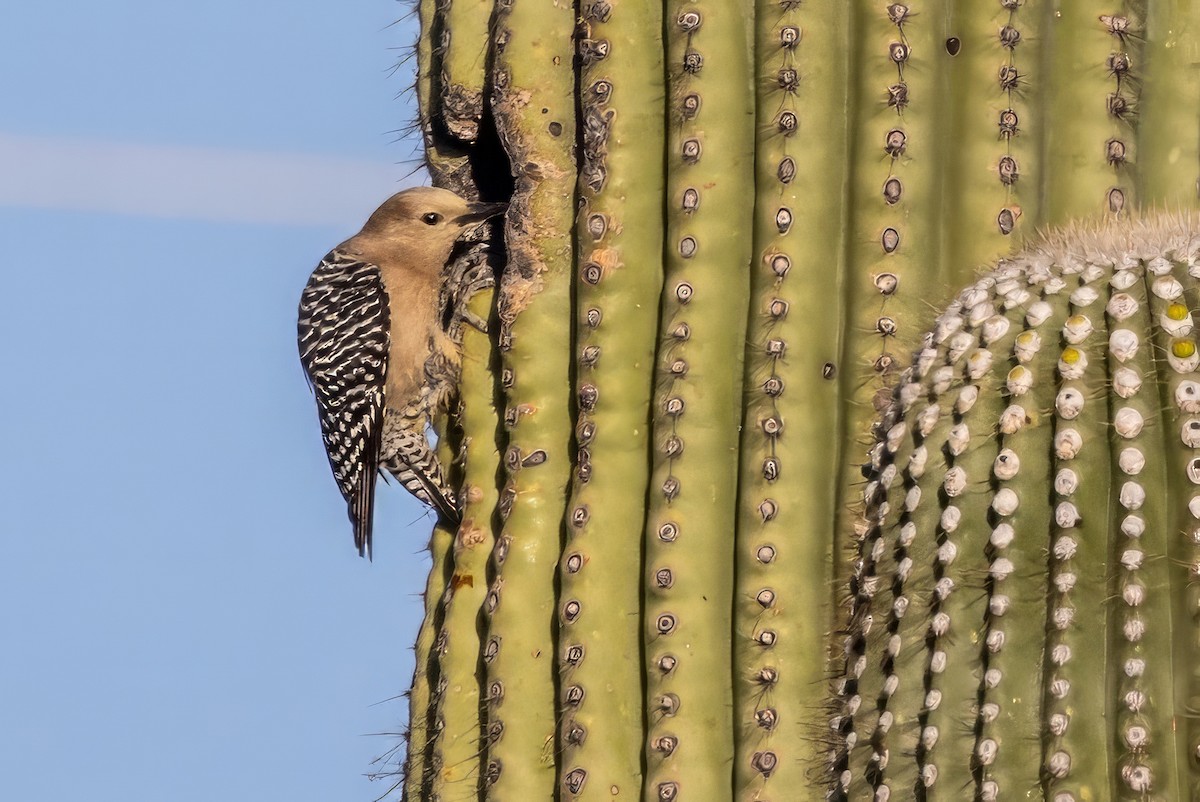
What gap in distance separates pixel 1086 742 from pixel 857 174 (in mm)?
1338

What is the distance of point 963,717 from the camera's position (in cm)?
233

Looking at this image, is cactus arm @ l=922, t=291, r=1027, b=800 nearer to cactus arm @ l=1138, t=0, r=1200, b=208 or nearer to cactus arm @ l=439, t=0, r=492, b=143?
cactus arm @ l=1138, t=0, r=1200, b=208

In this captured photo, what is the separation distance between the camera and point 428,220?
15.9 feet

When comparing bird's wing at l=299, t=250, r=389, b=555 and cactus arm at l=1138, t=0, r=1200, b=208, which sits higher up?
cactus arm at l=1138, t=0, r=1200, b=208

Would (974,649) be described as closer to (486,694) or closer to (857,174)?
(857,174)

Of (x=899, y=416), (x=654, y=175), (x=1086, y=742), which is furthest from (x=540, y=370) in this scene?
(x=1086, y=742)

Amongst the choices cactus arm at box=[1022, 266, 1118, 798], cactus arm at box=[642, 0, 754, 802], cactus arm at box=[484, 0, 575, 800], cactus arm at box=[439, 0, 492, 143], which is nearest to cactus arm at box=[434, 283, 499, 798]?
cactus arm at box=[484, 0, 575, 800]

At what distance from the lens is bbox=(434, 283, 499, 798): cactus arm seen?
3.45m

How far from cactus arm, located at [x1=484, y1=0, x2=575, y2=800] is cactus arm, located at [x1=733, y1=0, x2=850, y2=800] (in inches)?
19.3

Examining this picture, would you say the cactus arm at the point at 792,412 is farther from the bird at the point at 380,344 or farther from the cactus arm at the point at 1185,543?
the bird at the point at 380,344

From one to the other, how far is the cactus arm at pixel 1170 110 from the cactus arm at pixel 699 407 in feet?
2.86

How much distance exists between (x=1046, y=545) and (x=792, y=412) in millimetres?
856

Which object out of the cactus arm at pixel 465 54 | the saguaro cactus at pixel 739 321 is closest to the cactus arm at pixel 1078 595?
the saguaro cactus at pixel 739 321

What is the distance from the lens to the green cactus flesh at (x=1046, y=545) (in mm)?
2162
